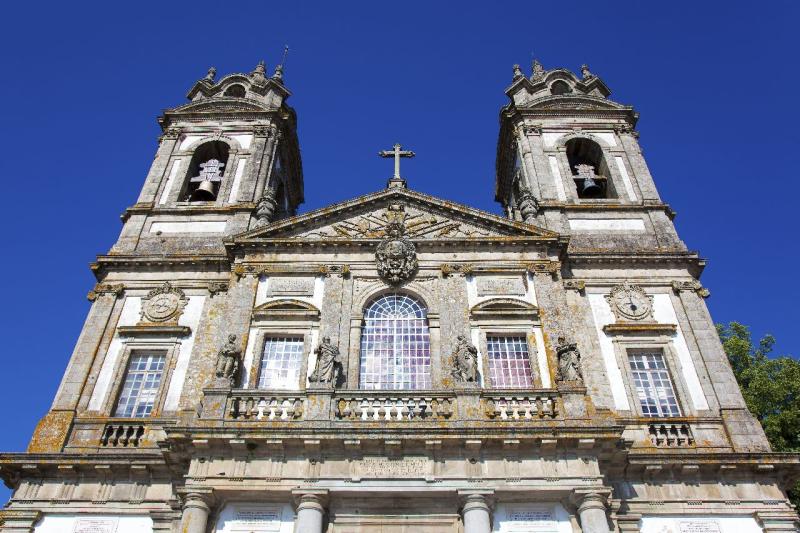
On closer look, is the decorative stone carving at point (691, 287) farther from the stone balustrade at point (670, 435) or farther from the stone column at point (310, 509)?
the stone column at point (310, 509)

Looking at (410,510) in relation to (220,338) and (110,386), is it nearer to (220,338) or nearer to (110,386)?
(220,338)

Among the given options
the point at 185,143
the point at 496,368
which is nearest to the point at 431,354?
the point at 496,368

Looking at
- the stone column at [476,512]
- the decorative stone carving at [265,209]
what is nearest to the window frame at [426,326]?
the stone column at [476,512]

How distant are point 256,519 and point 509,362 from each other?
669 cm

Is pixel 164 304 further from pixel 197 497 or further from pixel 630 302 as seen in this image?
pixel 630 302

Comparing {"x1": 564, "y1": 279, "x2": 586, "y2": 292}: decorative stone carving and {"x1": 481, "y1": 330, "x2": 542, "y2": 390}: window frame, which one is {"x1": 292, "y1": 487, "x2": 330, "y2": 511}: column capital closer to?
{"x1": 481, "y1": 330, "x2": 542, "y2": 390}: window frame

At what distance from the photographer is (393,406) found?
14164mm

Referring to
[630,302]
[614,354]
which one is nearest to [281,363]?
[614,354]

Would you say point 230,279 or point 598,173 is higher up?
point 598,173

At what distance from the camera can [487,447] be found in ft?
44.4

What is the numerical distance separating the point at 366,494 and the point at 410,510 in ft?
3.02

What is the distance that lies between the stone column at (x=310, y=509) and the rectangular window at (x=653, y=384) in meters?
7.89

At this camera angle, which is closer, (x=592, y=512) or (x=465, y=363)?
(x=592, y=512)

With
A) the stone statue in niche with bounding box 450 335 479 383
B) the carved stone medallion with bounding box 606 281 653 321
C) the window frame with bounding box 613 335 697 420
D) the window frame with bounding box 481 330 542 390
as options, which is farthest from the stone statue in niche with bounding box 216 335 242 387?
the carved stone medallion with bounding box 606 281 653 321
